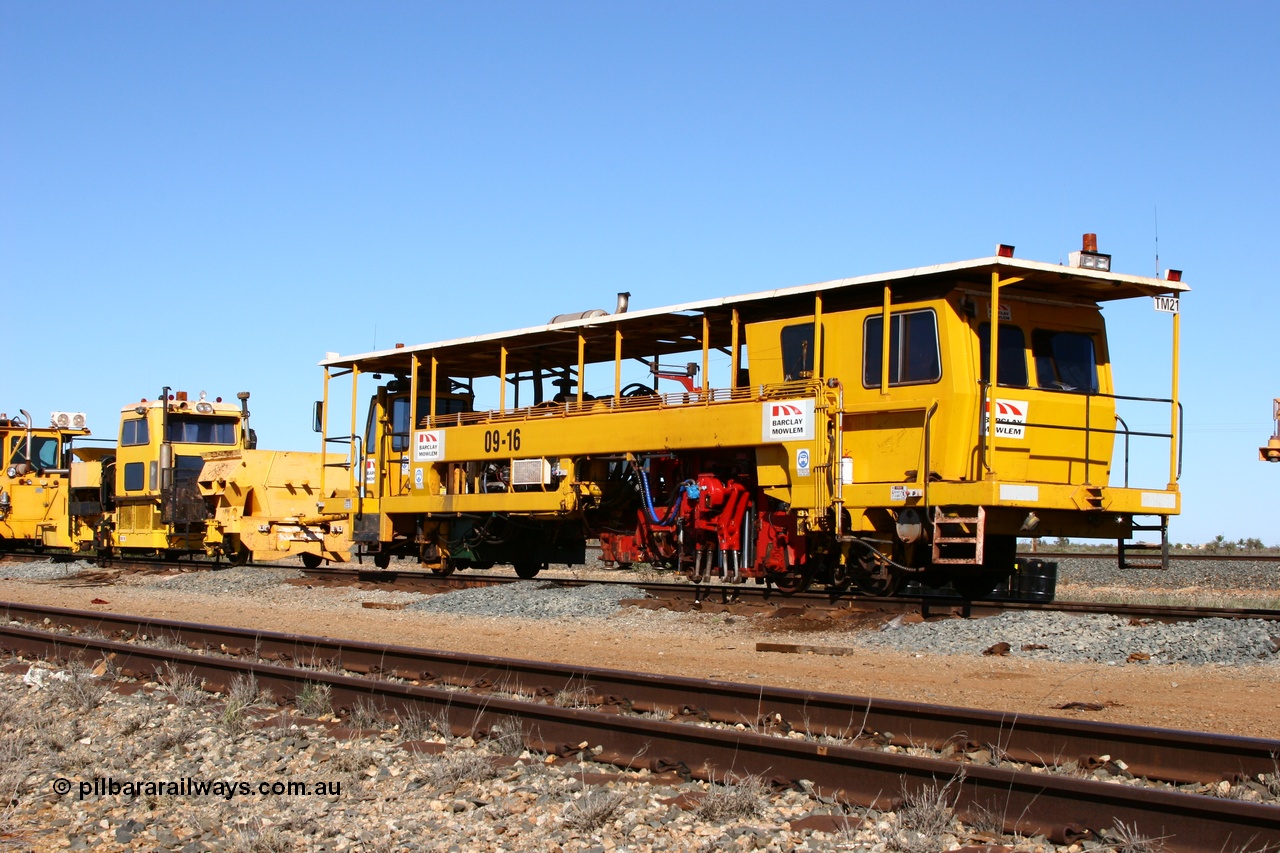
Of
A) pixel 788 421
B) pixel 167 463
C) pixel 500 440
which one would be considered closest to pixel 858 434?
pixel 788 421

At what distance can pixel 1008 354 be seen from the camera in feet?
42.8

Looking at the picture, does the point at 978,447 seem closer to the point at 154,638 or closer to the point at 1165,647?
the point at 1165,647

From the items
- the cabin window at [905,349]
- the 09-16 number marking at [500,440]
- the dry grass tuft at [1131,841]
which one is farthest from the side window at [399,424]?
the dry grass tuft at [1131,841]

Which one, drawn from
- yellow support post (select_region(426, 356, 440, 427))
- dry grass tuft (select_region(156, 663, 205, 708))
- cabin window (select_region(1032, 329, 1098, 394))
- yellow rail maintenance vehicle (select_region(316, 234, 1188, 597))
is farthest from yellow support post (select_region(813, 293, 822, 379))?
dry grass tuft (select_region(156, 663, 205, 708))

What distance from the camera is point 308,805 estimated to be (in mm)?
6375

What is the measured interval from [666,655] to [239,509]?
13.3 metres

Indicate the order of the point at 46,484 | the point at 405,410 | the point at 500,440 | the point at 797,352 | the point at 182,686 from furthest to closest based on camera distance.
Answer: the point at 46,484 → the point at 405,410 → the point at 500,440 → the point at 797,352 → the point at 182,686

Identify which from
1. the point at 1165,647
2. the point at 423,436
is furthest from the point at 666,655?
the point at 423,436

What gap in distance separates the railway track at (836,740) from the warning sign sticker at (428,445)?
9.04m

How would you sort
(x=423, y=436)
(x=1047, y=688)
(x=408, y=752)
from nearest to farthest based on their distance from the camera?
(x=408, y=752) < (x=1047, y=688) < (x=423, y=436)

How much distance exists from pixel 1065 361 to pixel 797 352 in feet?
9.10

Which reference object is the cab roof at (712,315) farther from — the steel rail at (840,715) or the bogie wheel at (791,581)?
the steel rail at (840,715)

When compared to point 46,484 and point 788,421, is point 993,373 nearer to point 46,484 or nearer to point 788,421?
point 788,421

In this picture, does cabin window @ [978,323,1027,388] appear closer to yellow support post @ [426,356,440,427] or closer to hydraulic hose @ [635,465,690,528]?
hydraulic hose @ [635,465,690,528]
